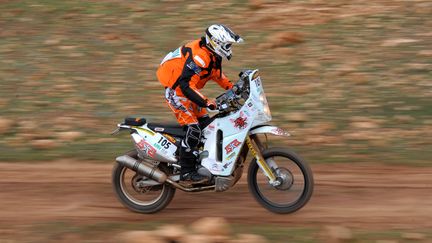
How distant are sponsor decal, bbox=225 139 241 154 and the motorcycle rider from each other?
367 mm

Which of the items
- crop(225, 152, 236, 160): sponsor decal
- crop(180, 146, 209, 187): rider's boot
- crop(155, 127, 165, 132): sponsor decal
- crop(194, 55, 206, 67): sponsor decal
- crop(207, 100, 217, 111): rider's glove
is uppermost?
crop(194, 55, 206, 67): sponsor decal

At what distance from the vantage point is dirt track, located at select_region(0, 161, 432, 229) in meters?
7.38

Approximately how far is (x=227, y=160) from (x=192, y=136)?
19.4 inches

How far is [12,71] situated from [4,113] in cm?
223

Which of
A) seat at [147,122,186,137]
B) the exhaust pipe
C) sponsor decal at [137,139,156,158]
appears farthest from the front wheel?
sponsor decal at [137,139,156,158]

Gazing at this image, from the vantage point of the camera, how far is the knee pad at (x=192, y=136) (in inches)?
293

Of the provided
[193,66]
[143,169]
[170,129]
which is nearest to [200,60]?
[193,66]

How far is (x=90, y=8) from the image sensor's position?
629 inches

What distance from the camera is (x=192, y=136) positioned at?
7.45 metres

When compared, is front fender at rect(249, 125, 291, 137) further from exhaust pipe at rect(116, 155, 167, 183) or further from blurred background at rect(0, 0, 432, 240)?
blurred background at rect(0, 0, 432, 240)

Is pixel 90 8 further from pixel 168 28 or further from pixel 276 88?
pixel 276 88

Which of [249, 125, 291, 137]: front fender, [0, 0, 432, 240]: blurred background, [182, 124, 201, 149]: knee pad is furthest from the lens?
[0, 0, 432, 240]: blurred background

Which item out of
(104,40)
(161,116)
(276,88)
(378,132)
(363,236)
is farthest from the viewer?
(104,40)

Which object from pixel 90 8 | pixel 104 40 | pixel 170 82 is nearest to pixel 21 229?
pixel 170 82
